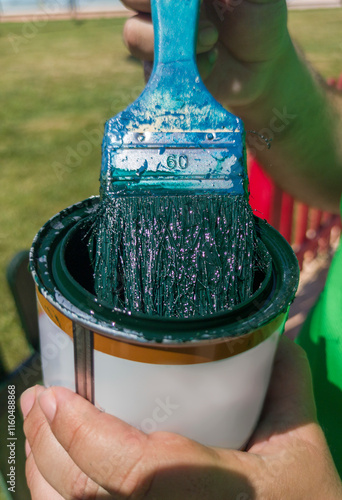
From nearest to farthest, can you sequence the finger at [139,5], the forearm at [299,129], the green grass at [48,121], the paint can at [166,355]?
the paint can at [166,355]
the finger at [139,5]
the forearm at [299,129]
the green grass at [48,121]

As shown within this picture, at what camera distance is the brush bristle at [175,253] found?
0.67 m

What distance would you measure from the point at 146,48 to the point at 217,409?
828 mm

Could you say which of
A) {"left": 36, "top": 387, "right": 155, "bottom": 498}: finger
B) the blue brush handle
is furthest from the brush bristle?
the blue brush handle

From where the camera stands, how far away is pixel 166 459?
59 centimetres

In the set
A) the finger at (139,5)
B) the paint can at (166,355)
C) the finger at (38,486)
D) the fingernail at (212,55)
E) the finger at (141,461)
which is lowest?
the finger at (38,486)

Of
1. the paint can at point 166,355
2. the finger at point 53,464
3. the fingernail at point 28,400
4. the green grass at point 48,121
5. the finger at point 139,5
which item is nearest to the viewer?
the paint can at point 166,355

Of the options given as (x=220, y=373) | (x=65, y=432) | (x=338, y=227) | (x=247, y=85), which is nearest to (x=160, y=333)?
(x=220, y=373)

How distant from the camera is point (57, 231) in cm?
74

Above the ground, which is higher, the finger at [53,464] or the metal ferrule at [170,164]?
the metal ferrule at [170,164]

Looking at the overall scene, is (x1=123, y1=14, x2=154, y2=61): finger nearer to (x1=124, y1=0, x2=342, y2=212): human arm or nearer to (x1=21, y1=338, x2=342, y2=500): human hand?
(x1=124, y1=0, x2=342, y2=212): human arm

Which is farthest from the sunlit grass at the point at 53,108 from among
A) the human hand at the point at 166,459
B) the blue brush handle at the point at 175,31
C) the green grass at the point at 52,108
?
the blue brush handle at the point at 175,31

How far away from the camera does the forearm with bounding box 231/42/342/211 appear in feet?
4.41

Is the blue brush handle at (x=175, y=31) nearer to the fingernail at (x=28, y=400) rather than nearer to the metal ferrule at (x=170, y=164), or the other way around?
the metal ferrule at (x=170, y=164)

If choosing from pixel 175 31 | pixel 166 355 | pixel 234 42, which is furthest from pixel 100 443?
pixel 234 42
